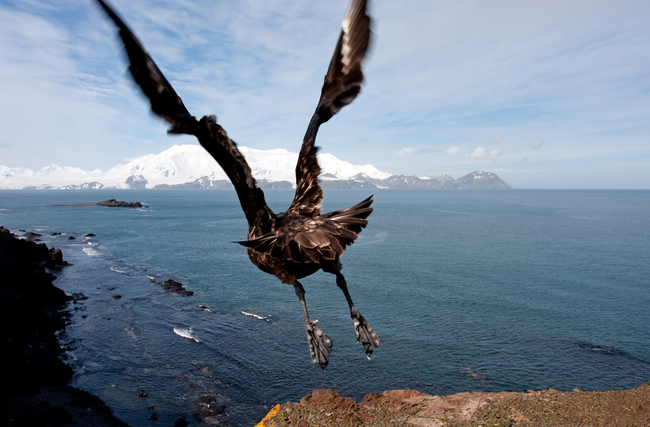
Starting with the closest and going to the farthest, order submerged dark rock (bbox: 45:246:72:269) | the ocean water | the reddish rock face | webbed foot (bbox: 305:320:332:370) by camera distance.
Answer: webbed foot (bbox: 305:320:332:370) → the reddish rock face → the ocean water → submerged dark rock (bbox: 45:246:72:269)

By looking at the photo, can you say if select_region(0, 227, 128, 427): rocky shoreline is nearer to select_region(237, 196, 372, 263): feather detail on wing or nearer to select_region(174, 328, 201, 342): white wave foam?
select_region(174, 328, 201, 342): white wave foam

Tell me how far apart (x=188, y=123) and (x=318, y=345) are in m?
3.65

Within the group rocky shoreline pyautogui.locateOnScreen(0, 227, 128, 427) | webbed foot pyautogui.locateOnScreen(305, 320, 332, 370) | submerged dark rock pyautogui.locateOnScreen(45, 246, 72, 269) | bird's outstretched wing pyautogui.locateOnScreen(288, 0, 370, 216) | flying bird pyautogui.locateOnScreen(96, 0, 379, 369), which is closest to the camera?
flying bird pyautogui.locateOnScreen(96, 0, 379, 369)

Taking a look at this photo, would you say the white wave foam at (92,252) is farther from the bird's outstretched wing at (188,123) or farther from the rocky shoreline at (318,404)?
the bird's outstretched wing at (188,123)

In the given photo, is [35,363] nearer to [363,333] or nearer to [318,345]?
[318,345]

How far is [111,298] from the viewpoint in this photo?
1683 inches

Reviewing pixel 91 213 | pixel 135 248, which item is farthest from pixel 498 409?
pixel 91 213

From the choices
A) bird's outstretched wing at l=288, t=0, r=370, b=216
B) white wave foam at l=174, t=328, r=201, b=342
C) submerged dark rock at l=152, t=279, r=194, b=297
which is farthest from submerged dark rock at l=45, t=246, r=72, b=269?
bird's outstretched wing at l=288, t=0, r=370, b=216

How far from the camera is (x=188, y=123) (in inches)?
203

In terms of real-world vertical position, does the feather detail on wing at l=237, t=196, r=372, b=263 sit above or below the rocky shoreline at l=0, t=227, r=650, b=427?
above

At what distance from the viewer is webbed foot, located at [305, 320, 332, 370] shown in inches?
220

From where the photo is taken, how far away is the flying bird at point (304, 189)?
5.00 m

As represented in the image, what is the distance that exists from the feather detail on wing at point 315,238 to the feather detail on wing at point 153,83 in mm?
1883

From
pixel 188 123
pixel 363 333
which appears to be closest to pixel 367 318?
pixel 363 333
